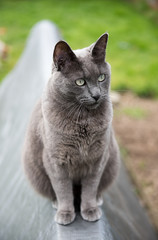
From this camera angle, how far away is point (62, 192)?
135 cm

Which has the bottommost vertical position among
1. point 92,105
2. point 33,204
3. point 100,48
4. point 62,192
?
point 33,204

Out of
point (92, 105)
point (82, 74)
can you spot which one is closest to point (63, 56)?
point (82, 74)

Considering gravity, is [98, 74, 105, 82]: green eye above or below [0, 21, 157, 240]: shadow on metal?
above

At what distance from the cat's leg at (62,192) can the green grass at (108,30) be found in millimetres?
2852

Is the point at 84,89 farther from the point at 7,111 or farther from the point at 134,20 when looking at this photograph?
the point at 134,20

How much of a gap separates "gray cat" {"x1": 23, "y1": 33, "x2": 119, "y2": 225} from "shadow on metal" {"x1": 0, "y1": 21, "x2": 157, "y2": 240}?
0.23ft

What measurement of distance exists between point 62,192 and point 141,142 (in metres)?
1.94

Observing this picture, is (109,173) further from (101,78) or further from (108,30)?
(108,30)

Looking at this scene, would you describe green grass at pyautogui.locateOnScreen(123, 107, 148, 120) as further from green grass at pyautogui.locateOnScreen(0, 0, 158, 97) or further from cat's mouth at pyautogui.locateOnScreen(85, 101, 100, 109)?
cat's mouth at pyautogui.locateOnScreen(85, 101, 100, 109)

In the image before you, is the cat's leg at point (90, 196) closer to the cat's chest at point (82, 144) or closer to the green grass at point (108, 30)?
the cat's chest at point (82, 144)

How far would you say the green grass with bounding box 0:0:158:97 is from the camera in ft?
14.4

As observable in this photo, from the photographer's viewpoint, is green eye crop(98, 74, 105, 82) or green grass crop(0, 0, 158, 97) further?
green grass crop(0, 0, 158, 97)

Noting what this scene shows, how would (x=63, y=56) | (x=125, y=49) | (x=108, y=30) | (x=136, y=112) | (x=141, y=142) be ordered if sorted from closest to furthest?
(x=63, y=56)
(x=141, y=142)
(x=136, y=112)
(x=125, y=49)
(x=108, y=30)

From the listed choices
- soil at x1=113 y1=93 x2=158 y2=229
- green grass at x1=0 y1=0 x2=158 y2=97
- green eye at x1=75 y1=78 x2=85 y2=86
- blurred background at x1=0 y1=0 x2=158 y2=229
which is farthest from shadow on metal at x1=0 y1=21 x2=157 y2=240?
green grass at x1=0 y1=0 x2=158 y2=97
